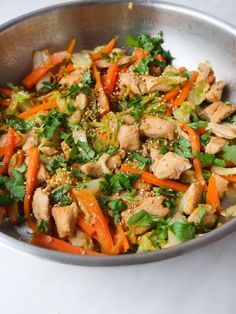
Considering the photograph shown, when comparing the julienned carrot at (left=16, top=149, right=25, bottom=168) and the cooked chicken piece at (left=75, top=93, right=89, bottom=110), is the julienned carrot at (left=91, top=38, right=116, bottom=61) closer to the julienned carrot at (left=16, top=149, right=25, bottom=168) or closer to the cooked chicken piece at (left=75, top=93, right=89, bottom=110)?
the cooked chicken piece at (left=75, top=93, right=89, bottom=110)

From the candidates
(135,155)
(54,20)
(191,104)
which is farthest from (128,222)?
(54,20)

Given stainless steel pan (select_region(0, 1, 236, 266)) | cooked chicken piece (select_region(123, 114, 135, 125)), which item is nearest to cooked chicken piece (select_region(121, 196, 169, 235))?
cooked chicken piece (select_region(123, 114, 135, 125))

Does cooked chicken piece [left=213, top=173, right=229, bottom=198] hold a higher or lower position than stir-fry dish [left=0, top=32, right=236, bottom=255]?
lower

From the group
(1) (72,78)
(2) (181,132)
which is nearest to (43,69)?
(1) (72,78)

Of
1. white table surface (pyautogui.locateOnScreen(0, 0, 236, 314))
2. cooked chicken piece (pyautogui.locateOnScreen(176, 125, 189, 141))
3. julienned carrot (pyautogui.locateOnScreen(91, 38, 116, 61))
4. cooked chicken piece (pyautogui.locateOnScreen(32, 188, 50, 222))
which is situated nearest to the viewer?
white table surface (pyautogui.locateOnScreen(0, 0, 236, 314))

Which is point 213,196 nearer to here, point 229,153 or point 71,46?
point 229,153

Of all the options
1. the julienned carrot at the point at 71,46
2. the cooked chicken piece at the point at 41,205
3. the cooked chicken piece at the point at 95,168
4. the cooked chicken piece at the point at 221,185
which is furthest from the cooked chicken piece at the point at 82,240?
the julienned carrot at the point at 71,46
